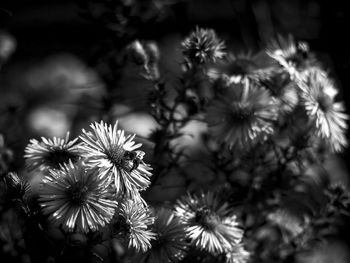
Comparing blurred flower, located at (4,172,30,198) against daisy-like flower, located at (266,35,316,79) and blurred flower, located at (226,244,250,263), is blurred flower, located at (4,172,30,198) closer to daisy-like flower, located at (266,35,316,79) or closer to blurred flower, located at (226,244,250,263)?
blurred flower, located at (226,244,250,263)

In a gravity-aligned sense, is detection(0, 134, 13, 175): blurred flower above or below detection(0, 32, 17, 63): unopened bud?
below

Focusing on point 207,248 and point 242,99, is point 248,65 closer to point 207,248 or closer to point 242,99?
point 242,99

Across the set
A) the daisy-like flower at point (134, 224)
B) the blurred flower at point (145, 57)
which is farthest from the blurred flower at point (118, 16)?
the daisy-like flower at point (134, 224)

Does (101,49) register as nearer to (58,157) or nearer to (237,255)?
(58,157)

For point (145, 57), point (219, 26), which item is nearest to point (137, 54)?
point (145, 57)

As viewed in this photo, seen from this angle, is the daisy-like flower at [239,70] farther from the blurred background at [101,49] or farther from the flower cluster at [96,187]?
the flower cluster at [96,187]

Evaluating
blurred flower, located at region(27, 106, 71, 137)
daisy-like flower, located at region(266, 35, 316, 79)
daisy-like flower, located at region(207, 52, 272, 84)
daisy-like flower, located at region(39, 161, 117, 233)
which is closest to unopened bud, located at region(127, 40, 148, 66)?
daisy-like flower, located at region(207, 52, 272, 84)

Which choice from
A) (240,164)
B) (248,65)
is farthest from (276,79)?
(240,164)
